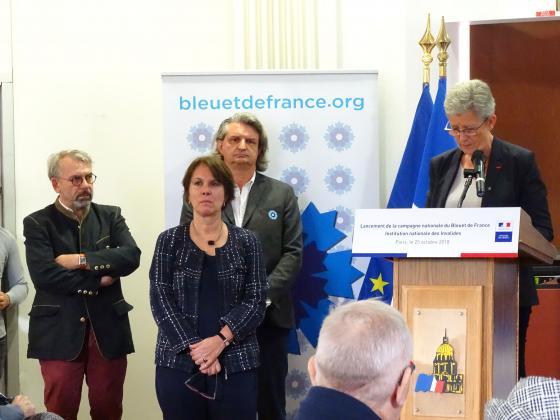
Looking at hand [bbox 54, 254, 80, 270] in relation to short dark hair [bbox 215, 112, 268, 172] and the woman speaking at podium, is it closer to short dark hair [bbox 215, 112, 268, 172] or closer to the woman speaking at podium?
short dark hair [bbox 215, 112, 268, 172]

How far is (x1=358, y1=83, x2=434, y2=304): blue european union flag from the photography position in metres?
5.05

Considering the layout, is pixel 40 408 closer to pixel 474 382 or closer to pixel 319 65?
pixel 319 65

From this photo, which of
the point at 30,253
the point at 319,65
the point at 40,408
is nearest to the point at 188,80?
the point at 319,65

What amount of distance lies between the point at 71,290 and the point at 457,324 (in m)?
2.12

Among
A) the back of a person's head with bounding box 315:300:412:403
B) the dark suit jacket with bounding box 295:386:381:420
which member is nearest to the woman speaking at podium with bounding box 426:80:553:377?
the back of a person's head with bounding box 315:300:412:403

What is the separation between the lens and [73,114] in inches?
227

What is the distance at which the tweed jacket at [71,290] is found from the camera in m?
4.54

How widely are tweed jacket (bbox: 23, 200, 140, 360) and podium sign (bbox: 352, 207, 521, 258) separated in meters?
1.86

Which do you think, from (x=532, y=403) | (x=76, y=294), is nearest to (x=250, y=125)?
(x=76, y=294)

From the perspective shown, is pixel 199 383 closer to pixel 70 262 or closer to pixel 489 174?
pixel 70 262

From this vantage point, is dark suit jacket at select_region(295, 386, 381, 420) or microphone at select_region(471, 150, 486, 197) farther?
microphone at select_region(471, 150, 486, 197)

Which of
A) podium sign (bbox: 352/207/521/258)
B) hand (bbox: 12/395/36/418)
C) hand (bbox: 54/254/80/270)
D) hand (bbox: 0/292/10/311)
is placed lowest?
hand (bbox: 12/395/36/418)

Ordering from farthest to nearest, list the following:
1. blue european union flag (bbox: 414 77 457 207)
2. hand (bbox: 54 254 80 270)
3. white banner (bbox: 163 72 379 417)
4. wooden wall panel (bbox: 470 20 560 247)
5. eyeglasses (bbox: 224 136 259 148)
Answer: wooden wall panel (bbox: 470 20 560 247), white banner (bbox: 163 72 379 417), blue european union flag (bbox: 414 77 457 207), eyeglasses (bbox: 224 136 259 148), hand (bbox: 54 254 80 270)

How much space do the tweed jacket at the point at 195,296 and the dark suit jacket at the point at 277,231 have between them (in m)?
0.55
